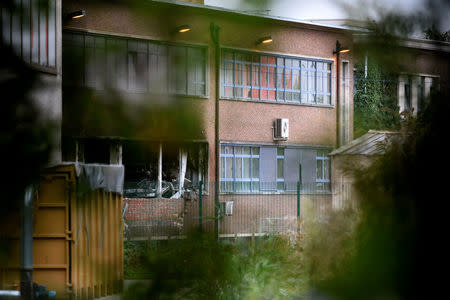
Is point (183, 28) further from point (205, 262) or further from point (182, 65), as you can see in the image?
point (205, 262)

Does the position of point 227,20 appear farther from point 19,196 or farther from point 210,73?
point 19,196

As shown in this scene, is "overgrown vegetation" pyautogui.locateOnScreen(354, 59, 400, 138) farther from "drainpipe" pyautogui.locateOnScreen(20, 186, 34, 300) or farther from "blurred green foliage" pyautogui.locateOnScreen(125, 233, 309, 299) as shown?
"drainpipe" pyautogui.locateOnScreen(20, 186, 34, 300)

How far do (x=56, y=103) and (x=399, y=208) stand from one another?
313 millimetres

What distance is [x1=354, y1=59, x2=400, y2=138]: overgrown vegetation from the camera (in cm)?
59

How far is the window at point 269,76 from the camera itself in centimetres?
59

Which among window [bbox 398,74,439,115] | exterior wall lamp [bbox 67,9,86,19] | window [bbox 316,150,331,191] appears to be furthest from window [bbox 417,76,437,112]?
exterior wall lamp [bbox 67,9,86,19]

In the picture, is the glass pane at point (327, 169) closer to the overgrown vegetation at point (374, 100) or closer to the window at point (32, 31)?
the overgrown vegetation at point (374, 100)

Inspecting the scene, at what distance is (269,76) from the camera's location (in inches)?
32.8

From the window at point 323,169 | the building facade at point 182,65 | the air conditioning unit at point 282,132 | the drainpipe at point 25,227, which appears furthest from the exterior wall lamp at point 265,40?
the air conditioning unit at point 282,132

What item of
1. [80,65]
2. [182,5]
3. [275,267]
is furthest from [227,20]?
[275,267]

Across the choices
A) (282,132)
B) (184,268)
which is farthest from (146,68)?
(282,132)

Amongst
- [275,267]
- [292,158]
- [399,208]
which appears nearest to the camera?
[399,208]

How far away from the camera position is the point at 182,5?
537mm

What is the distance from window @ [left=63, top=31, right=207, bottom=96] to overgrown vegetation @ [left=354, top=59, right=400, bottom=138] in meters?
0.19
